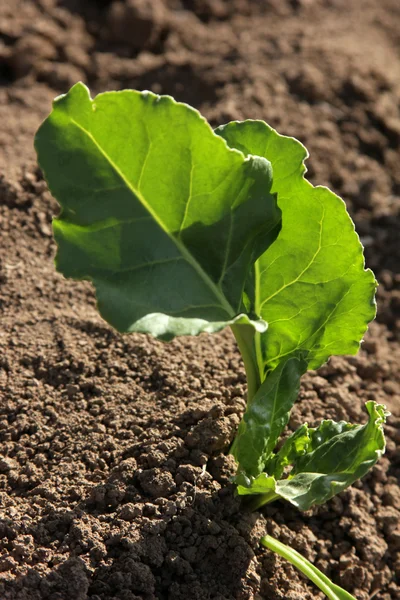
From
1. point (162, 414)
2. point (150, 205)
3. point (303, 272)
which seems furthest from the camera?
point (162, 414)

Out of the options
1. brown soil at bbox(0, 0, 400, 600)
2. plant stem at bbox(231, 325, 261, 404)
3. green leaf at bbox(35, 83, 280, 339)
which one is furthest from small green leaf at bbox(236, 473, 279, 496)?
green leaf at bbox(35, 83, 280, 339)

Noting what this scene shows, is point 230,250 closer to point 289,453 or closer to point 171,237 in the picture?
point 171,237

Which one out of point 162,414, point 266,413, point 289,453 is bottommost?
point 162,414

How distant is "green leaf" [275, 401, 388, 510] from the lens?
5.59 feet

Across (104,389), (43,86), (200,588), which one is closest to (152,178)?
(104,389)

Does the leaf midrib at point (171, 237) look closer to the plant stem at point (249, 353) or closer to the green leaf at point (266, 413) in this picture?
the plant stem at point (249, 353)

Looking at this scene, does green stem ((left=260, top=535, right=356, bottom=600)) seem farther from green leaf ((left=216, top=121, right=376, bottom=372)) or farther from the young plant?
green leaf ((left=216, top=121, right=376, bottom=372))

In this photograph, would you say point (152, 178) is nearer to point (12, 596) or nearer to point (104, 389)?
point (104, 389)

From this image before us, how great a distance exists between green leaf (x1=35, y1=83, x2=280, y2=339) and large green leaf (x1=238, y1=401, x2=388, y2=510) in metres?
0.37

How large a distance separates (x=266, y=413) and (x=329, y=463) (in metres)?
0.18

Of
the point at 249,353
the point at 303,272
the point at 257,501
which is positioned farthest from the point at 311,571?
the point at 303,272

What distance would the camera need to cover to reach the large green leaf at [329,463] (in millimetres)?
1706

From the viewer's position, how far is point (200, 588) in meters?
1.80

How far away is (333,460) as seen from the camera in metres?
1.81
